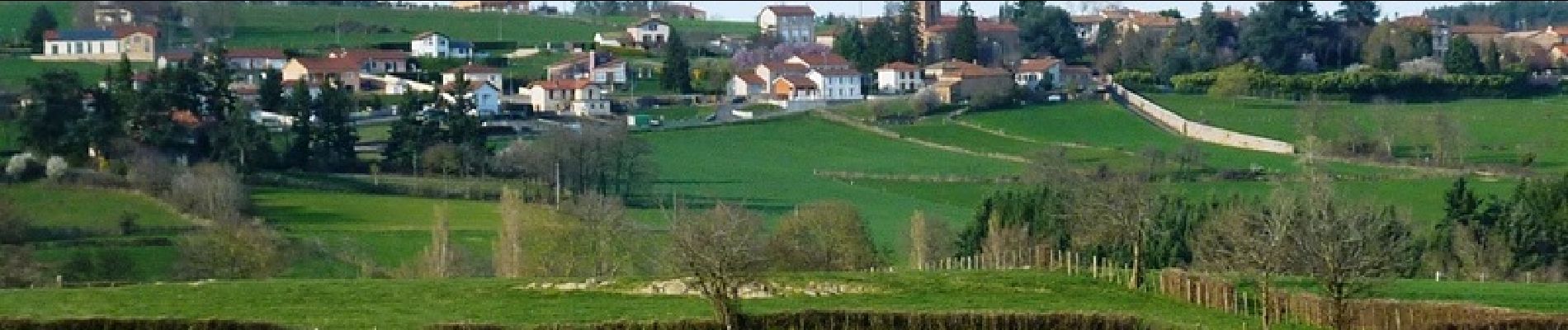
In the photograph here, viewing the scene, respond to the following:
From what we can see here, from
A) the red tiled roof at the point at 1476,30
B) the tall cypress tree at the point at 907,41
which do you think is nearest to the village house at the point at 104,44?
the tall cypress tree at the point at 907,41

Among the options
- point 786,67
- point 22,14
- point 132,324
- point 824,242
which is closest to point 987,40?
point 786,67

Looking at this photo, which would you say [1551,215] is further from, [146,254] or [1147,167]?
[146,254]

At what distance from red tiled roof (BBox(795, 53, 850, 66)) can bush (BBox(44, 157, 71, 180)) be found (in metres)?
42.3

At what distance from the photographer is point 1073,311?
28.6m

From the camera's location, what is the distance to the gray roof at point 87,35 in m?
102

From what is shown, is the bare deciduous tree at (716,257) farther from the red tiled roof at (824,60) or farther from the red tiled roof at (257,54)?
the red tiled roof at (257,54)

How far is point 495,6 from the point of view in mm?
145375

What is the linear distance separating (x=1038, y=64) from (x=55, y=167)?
4943cm

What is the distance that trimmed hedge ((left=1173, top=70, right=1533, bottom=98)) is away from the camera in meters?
80.1

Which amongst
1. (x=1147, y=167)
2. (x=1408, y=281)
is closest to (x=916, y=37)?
(x=1147, y=167)

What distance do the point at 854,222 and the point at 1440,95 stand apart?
39394 millimetres

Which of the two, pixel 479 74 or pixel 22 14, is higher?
pixel 22 14

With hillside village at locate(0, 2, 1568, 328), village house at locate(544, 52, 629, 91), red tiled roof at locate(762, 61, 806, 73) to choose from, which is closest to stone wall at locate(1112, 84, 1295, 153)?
hillside village at locate(0, 2, 1568, 328)

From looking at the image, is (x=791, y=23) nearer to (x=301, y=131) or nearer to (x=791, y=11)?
(x=791, y=11)
